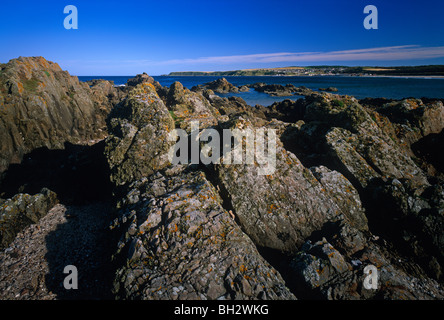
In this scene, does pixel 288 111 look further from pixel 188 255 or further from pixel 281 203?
pixel 188 255

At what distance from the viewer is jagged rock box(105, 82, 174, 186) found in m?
10.9

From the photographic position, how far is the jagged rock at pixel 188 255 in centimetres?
597

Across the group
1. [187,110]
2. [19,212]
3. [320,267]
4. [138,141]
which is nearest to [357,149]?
[320,267]

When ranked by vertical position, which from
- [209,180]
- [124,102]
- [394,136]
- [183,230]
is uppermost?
[124,102]

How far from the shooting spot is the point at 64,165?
14.7 meters

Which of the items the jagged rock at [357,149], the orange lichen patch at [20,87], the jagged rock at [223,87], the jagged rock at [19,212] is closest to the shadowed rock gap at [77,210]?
the jagged rock at [19,212]

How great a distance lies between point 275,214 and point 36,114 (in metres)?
24.3

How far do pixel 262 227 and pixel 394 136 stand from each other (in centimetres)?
1290

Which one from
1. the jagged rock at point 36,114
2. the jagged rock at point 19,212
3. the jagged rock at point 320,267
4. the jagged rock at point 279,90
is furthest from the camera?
the jagged rock at point 279,90

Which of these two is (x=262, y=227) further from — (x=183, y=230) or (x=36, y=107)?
(x=36, y=107)

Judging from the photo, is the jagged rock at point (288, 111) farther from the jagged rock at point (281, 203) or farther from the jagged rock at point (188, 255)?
the jagged rock at point (188, 255)

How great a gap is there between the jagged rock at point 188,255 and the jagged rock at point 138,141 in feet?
9.22
